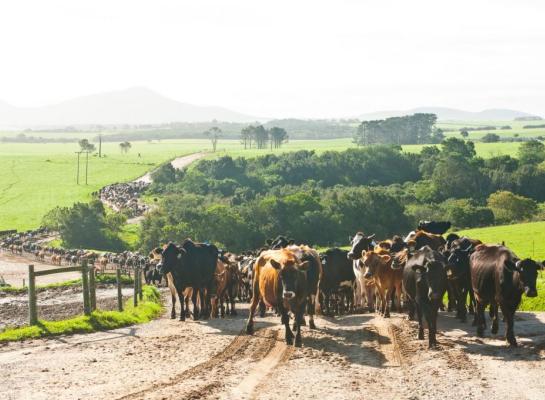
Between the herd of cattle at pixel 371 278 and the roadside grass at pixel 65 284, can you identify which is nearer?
the herd of cattle at pixel 371 278

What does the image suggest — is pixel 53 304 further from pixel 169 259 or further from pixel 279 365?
pixel 279 365

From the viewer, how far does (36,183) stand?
138 metres

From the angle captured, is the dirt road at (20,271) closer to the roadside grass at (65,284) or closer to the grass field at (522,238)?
the roadside grass at (65,284)

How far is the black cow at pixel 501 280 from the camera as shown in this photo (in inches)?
622

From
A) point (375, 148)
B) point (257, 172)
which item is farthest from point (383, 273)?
point (375, 148)

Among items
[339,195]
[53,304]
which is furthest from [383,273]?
[339,195]

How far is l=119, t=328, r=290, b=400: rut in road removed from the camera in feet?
42.5

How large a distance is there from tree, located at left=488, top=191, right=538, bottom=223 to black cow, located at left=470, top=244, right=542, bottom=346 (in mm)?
75439

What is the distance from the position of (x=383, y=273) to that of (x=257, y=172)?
405 ft

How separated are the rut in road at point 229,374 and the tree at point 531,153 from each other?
125 meters

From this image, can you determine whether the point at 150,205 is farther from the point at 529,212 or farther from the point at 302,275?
the point at 302,275

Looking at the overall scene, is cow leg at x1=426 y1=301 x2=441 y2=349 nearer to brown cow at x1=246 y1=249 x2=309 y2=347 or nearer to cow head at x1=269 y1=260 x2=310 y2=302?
brown cow at x1=246 y1=249 x2=309 y2=347

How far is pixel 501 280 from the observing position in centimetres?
1641

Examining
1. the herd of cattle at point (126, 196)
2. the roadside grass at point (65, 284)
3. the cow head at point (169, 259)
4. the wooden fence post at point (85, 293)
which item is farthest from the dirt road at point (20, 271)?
the herd of cattle at point (126, 196)
